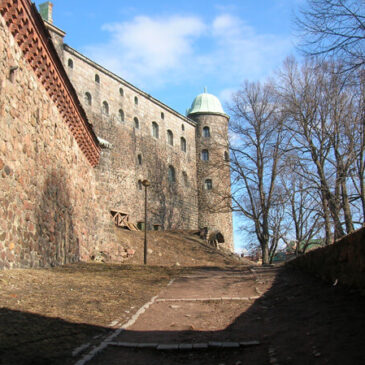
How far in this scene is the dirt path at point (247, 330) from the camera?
12.6 feet

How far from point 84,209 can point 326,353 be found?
1082 cm

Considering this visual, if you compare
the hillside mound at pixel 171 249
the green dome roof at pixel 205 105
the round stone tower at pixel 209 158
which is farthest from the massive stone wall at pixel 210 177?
the hillside mound at pixel 171 249

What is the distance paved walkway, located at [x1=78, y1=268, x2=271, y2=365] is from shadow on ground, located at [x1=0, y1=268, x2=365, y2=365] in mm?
11

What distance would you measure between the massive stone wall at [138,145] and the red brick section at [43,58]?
449 inches

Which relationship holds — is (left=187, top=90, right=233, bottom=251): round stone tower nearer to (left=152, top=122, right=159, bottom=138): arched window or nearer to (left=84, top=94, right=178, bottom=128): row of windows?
(left=152, top=122, right=159, bottom=138): arched window

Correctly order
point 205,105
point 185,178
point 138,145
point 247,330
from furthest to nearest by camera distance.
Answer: point 205,105 → point 185,178 → point 138,145 → point 247,330

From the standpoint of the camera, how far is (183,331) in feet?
16.4

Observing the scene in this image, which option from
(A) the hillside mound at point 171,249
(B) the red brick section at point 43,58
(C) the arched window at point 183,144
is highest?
(C) the arched window at point 183,144

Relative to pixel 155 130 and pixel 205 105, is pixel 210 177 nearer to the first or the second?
pixel 205 105

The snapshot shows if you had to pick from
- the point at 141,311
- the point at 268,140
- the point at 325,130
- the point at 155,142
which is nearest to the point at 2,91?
the point at 141,311

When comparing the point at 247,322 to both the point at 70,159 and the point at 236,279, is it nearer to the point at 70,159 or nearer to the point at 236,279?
the point at 236,279

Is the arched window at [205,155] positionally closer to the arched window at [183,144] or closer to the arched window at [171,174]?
the arched window at [183,144]

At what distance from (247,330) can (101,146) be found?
40.2ft

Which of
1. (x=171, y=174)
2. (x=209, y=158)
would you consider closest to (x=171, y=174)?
(x=171, y=174)
